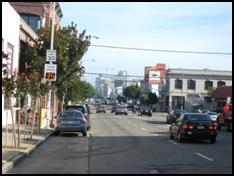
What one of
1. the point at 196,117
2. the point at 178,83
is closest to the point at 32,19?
the point at 196,117

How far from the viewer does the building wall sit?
33562 millimetres

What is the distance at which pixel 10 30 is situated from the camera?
3609 cm

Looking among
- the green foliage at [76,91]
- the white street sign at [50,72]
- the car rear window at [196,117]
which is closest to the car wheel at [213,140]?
the car rear window at [196,117]

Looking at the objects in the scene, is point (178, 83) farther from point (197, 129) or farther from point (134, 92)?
point (197, 129)

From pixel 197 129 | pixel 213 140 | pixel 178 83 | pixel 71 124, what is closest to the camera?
pixel 197 129

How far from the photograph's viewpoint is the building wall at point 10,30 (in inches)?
1321

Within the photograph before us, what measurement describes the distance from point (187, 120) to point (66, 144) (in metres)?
6.14

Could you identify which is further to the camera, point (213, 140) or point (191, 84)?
point (191, 84)

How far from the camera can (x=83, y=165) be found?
16969 mm

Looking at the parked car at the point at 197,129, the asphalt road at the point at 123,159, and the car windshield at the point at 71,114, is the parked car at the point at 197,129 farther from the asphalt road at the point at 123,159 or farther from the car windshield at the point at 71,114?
the car windshield at the point at 71,114

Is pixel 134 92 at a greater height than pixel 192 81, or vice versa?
pixel 192 81

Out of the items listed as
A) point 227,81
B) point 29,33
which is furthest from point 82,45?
point 227,81

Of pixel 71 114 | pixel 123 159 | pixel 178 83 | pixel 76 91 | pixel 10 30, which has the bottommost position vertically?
pixel 123 159

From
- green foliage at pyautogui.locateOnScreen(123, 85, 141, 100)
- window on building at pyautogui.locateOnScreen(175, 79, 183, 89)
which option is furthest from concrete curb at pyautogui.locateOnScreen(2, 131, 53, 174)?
green foliage at pyautogui.locateOnScreen(123, 85, 141, 100)
